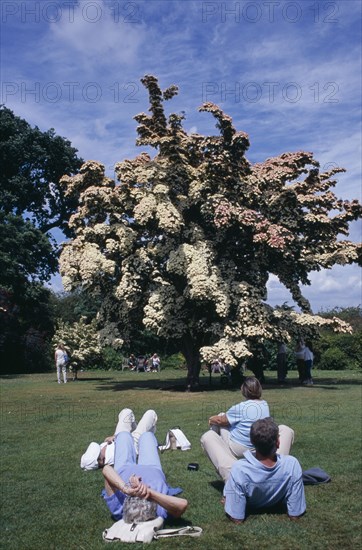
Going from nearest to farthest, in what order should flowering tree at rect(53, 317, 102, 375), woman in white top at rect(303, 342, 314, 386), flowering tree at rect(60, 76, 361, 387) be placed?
flowering tree at rect(60, 76, 361, 387) < woman in white top at rect(303, 342, 314, 386) < flowering tree at rect(53, 317, 102, 375)

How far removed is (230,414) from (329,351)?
28.9m

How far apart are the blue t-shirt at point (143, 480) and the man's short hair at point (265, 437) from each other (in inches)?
34.6

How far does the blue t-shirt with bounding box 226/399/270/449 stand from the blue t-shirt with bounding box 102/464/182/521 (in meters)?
1.15

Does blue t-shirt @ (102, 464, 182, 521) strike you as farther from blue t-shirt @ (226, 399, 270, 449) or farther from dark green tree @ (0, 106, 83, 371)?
dark green tree @ (0, 106, 83, 371)

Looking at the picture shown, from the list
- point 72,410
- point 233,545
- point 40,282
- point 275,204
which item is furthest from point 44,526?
point 40,282

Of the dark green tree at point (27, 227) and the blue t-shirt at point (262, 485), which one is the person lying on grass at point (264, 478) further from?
the dark green tree at point (27, 227)

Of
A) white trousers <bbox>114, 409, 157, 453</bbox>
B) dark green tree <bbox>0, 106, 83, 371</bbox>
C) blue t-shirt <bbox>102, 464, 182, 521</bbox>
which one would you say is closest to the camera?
blue t-shirt <bbox>102, 464, 182, 521</bbox>

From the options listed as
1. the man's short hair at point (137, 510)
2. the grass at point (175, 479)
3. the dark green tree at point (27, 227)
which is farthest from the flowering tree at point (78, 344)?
the man's short hair at point (137, 510)

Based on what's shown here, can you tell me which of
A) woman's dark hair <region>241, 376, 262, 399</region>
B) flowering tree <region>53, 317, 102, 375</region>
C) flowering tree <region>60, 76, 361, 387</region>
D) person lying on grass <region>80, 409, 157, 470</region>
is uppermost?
flowering tree <region>60, 76, 361, 387</region>

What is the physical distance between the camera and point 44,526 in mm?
5168

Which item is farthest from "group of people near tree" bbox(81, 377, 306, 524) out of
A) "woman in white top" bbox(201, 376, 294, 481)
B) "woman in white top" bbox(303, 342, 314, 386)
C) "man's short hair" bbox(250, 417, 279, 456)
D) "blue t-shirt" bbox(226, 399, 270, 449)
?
"woman in white top" bbox(303, 342, 314, 386)

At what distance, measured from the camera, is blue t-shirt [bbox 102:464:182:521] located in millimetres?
5034

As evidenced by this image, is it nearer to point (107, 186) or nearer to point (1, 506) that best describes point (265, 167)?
point (107, 186)

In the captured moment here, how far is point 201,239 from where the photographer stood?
1933 cm
